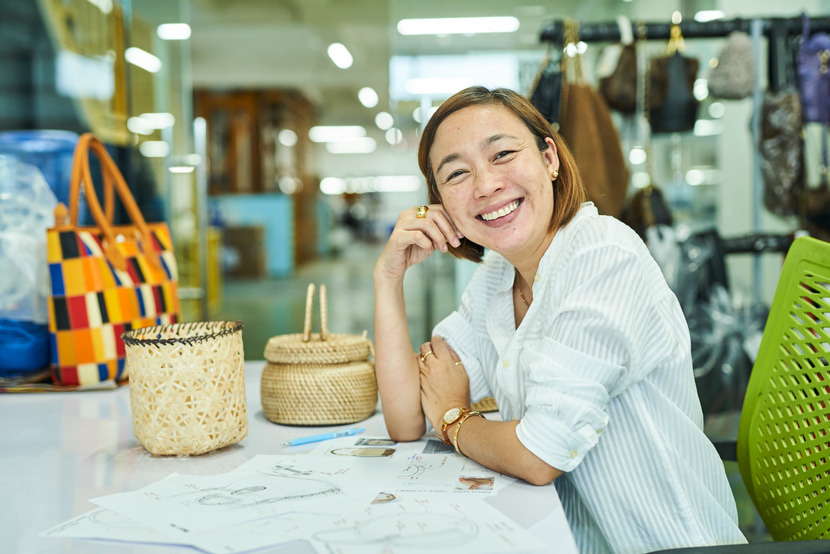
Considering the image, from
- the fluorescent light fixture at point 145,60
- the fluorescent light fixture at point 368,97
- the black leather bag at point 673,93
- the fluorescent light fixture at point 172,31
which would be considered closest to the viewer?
the black leather bag at point 673,93

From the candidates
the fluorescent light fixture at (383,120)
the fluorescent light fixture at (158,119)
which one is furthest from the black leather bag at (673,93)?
the fluorescent light fixture at (383,120)

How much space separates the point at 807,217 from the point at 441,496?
258 centimetres

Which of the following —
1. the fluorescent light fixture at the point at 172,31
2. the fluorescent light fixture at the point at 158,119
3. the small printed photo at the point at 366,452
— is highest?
the fluorescent light fixture at the point at 172,31

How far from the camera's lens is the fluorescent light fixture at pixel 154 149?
4.62 meters

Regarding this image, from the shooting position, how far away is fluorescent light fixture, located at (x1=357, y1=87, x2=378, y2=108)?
1445 centimetres

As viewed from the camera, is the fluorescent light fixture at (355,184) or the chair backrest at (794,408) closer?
the chair backrest at (794,408)

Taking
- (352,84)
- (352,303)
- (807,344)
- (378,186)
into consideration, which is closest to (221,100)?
(352,84)

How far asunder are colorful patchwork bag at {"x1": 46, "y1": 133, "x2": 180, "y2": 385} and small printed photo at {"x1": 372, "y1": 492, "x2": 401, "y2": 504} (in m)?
0.95

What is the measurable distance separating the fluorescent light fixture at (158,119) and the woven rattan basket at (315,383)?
397cm

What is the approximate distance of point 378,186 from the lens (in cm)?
2744

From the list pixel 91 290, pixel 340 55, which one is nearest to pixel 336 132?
pixel 340 55

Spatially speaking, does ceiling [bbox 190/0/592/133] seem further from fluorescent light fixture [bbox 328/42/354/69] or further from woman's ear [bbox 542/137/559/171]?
woman's ear [bbox 542/137/559/171]

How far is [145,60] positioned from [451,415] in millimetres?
4547

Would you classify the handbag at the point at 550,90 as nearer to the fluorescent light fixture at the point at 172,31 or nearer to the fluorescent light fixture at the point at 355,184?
the fluorescent light fixture at the point at 172,31
